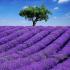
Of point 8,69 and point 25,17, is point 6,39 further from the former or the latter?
point 25,17

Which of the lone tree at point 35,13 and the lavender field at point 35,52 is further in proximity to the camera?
the lone tree at point 35,13

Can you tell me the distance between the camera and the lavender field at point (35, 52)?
283 centimetres

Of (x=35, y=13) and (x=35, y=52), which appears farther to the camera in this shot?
(x=35, y=13)

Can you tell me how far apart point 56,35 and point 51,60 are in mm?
2016

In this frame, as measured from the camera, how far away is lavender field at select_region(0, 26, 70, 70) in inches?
111

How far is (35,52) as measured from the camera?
373 centimetres

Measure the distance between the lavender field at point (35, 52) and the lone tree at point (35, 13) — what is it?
28.9 meters

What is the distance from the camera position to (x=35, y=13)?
34469 millimetres

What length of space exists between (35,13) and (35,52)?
1218 inches

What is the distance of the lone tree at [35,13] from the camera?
113 feet

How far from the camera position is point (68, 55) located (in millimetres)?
3473

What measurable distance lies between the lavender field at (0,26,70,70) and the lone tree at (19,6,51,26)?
28.9 metres

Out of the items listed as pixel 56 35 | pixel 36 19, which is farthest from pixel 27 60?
pixel 36 19

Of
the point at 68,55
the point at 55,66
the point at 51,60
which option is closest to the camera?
the point at 55,66
